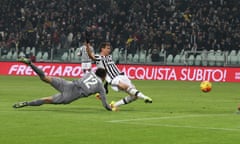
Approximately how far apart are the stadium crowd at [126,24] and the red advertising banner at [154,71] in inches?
45.1

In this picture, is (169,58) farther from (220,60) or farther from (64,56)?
(64,56)

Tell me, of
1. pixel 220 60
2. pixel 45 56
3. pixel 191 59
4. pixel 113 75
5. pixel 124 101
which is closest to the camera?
pixel 124 101

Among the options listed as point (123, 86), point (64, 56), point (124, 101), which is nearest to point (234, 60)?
point (64, 56)

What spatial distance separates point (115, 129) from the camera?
14.6 metres

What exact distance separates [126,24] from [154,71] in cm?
681

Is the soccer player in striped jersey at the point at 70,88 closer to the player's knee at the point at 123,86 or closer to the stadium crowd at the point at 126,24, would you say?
the player's knee at the point at 123,86

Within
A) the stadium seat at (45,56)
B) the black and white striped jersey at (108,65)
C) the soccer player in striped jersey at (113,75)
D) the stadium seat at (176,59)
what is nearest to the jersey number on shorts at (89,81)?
the soccer player in striped jersey at (113,75)

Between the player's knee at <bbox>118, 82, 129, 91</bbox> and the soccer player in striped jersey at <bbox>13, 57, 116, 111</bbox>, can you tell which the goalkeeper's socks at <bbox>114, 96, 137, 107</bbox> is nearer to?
the player's knee at <bbox>118, 82, 129, 91</bbox>

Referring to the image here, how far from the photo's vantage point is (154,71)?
44875 millimetres

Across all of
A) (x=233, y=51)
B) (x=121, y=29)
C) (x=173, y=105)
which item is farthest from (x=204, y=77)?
(x=173, y=105)

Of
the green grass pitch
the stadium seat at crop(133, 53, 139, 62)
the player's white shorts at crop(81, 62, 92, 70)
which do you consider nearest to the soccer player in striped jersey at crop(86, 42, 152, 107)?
the green grass pitch

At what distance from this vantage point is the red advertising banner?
140 ft

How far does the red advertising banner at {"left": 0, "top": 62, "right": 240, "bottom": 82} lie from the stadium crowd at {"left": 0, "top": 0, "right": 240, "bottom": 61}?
45.1 inches

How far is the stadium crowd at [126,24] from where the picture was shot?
153 feet
